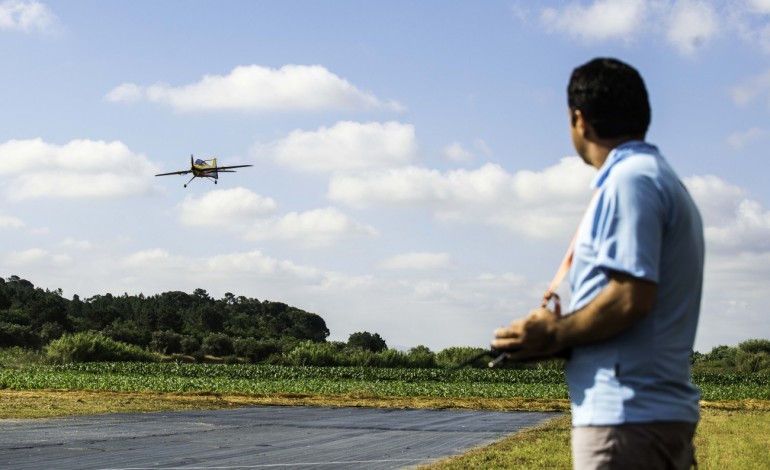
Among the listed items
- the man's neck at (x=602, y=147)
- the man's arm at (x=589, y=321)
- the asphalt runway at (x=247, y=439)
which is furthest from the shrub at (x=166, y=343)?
the man's arm at (x=589, y=321)

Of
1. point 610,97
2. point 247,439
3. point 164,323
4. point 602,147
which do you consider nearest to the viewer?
point 610,97

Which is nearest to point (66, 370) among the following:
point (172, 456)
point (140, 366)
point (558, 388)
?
point (140, 366)

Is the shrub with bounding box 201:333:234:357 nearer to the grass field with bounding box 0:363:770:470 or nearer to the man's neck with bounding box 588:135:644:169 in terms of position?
the grass field with bounding box 0:363:770:470

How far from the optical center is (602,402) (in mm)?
2824

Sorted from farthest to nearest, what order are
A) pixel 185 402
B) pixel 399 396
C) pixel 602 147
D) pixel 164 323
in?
pixel 164 323 < pixel 399 396 < pixel 185 402 < pixel 602 147

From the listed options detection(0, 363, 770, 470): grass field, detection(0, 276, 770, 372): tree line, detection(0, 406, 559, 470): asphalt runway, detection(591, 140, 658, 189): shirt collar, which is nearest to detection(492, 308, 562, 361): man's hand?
detection(591, 140, 658, 189): shirt collar

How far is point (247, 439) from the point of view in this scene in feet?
57.0

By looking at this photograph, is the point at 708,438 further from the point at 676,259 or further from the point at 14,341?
the point at 14,341

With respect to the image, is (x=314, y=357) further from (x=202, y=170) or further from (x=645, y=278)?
(x=645, y=278)

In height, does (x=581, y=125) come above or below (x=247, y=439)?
above

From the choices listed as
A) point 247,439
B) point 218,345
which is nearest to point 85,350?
point 218,345

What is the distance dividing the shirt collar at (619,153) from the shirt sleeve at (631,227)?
0.10m

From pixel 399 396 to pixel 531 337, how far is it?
3338 centimetres

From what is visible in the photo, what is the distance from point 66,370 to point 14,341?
81.1 ft
